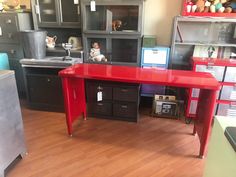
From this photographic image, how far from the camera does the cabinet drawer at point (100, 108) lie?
2.72m

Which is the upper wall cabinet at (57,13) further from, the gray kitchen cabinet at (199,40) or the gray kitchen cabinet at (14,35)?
the gray kitchen cabinet at (199,40)

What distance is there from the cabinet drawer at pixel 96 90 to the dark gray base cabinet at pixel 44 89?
426 mm

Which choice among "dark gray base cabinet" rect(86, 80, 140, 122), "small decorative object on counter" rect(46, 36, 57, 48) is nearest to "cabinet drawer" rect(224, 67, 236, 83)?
"dark gray base cabinet" rect(86, 80, 140, 122)

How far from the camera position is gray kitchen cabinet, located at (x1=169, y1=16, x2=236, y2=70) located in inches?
109

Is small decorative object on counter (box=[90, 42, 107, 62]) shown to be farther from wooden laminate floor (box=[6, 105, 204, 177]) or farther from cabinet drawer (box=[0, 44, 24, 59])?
cabinet drawer (box=[0, 44, 24, 59])

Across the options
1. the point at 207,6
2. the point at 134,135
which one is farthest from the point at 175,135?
the point at 207,6

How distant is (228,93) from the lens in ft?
8.41

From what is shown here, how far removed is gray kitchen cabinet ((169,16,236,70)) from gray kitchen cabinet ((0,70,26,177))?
2049 millimetres

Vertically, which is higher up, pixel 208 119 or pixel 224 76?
pixel 224 76

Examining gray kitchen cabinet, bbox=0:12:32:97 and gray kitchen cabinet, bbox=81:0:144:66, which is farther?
gray kitchen cabinet, bbox=0:12:32:97

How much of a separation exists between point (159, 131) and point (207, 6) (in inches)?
68.7

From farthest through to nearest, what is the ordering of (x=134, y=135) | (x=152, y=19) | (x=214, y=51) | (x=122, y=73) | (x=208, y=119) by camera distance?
1. (x=152, y=19)
2. (x=214, y=51)
3. (x=134, y=135)
4. (x=122, y=73)
5. (x=208, y=119)

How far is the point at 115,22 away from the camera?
2939 millimetres

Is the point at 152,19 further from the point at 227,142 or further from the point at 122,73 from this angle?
the point at 227,142
